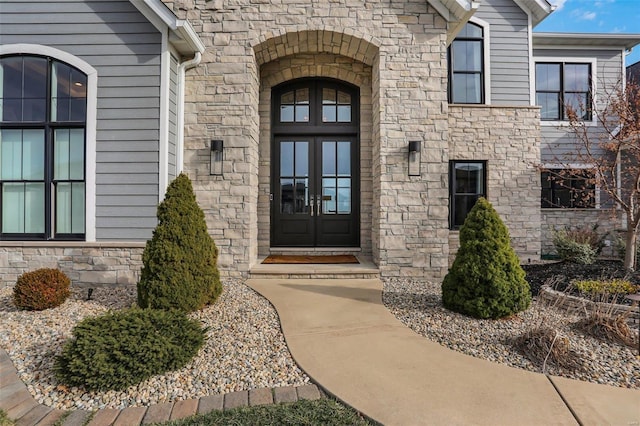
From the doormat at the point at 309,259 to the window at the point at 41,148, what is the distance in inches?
114

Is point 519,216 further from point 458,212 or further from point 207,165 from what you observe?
point 207,165

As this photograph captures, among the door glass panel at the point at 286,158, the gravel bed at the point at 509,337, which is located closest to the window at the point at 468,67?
the door glass panel at the point at 286,158

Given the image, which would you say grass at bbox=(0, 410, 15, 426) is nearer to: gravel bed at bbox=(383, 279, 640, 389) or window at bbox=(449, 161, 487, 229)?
gravel bed at bbox=(383, 279, 640, 389)

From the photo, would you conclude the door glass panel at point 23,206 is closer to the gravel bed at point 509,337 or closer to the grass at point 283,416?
the grass at point 283,416

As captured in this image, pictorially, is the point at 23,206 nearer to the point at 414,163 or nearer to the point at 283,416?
the point at 283,416

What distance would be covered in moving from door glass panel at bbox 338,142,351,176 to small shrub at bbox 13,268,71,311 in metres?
4.73

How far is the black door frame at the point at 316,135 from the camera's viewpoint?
633cm

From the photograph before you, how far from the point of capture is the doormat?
5.52m

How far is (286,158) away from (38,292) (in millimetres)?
4285

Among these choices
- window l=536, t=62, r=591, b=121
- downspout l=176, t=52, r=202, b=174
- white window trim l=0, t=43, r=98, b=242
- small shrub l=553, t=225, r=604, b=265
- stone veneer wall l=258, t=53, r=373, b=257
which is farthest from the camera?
window l=536, t=62, r=591, b=121

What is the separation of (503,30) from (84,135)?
346 inches

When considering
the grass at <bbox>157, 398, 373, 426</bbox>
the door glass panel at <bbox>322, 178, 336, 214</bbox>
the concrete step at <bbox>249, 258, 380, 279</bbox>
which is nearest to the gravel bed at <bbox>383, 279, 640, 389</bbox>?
the concrete step at <bbox>249, 258, 380, 279</bbox>

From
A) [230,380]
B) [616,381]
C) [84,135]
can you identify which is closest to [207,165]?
[84,135]

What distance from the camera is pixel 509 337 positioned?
2822mm
